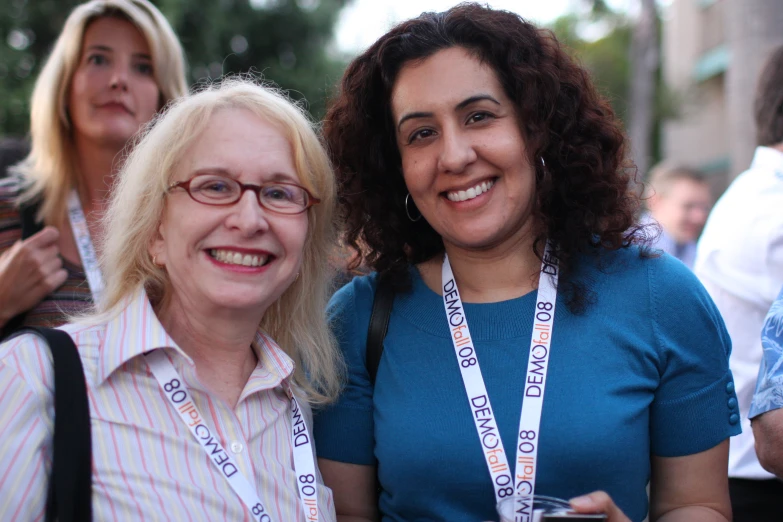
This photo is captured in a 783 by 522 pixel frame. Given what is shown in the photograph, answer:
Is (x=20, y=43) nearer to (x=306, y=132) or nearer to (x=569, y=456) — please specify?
(x=306, y=132)

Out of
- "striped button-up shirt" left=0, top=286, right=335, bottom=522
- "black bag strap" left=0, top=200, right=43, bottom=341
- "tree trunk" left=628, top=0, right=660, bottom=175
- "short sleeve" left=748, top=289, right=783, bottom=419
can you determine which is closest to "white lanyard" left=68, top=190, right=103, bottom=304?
"black bag strap" left=0, top=200, right=43, bottom=341

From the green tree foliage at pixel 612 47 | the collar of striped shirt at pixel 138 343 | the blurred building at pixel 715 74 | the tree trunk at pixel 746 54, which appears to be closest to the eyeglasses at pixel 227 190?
the collar of striped shirt at pixel 138 343

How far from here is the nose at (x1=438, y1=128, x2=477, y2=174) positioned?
2479 millimetres

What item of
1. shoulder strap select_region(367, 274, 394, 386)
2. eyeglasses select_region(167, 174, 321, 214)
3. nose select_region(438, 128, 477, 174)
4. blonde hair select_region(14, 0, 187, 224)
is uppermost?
blonde hair select_region(14, 0, 187, 224)

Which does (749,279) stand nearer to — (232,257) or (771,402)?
(771,402)

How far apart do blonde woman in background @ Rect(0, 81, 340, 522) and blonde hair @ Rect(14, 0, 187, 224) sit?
34.1 inches

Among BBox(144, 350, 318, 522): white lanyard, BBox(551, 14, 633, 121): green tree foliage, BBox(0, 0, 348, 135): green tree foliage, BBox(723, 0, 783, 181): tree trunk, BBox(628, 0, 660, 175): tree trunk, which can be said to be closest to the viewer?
BBox(144, 350, 318, 522): white lanyard

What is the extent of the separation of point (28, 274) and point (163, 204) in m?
0.92

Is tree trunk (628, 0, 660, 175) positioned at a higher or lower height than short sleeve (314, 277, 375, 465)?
higher

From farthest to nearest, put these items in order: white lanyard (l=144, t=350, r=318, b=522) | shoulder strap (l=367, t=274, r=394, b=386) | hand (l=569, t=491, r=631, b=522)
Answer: shoulder strap (l=367, t=274, r=394, b=386), white lanyard (l=144, t=350, r=318, b=522), hand (l=569, t=491, r=631, b=522)

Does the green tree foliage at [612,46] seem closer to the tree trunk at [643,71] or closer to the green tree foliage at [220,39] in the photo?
the tree trunk at [643,71]

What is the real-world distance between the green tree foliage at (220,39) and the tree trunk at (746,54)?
189 inches

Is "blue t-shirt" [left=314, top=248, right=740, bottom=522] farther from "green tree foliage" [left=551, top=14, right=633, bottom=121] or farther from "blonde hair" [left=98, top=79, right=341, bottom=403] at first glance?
"green tree foliage" [left=551, top=14, right=633, bottom=121]

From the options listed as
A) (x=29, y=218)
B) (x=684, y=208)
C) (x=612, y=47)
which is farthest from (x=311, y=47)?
→ (x=612, y=47)
